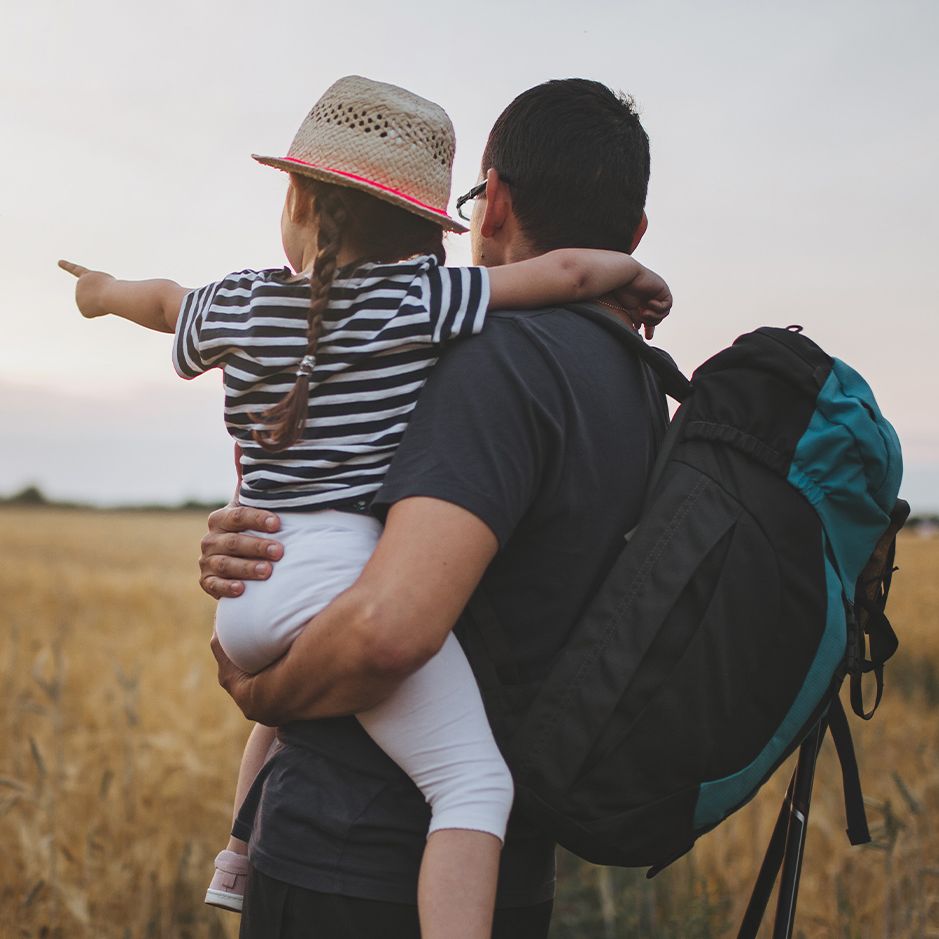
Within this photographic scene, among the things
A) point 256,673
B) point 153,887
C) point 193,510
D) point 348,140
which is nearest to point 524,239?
point 348,140

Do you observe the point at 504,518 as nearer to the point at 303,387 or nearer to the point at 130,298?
the point at 303,387

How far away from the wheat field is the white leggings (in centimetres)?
146

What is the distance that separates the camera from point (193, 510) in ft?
121

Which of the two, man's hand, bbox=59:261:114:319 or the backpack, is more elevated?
man's hand, bbox=59:261:114:319

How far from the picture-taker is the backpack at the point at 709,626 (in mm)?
1555

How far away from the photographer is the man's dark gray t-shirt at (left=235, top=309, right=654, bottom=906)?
4.86ft

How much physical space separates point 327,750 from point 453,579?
36 cm

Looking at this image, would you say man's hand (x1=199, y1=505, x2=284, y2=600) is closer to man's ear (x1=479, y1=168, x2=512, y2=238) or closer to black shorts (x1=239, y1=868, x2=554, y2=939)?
black shorts (x1=239, y1=868, x2=554, y2=939)

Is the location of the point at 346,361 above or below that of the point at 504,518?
above

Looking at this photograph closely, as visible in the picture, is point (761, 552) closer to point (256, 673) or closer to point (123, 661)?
point (256, 673)

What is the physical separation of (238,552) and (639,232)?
2.97ft

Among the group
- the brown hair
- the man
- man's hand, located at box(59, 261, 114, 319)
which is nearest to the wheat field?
man's hand, located at box(59, 261, 114, 319)

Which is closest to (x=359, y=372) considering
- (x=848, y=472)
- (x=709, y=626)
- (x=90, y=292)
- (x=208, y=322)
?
(x=208, y=322)

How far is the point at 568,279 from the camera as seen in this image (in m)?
1.69
